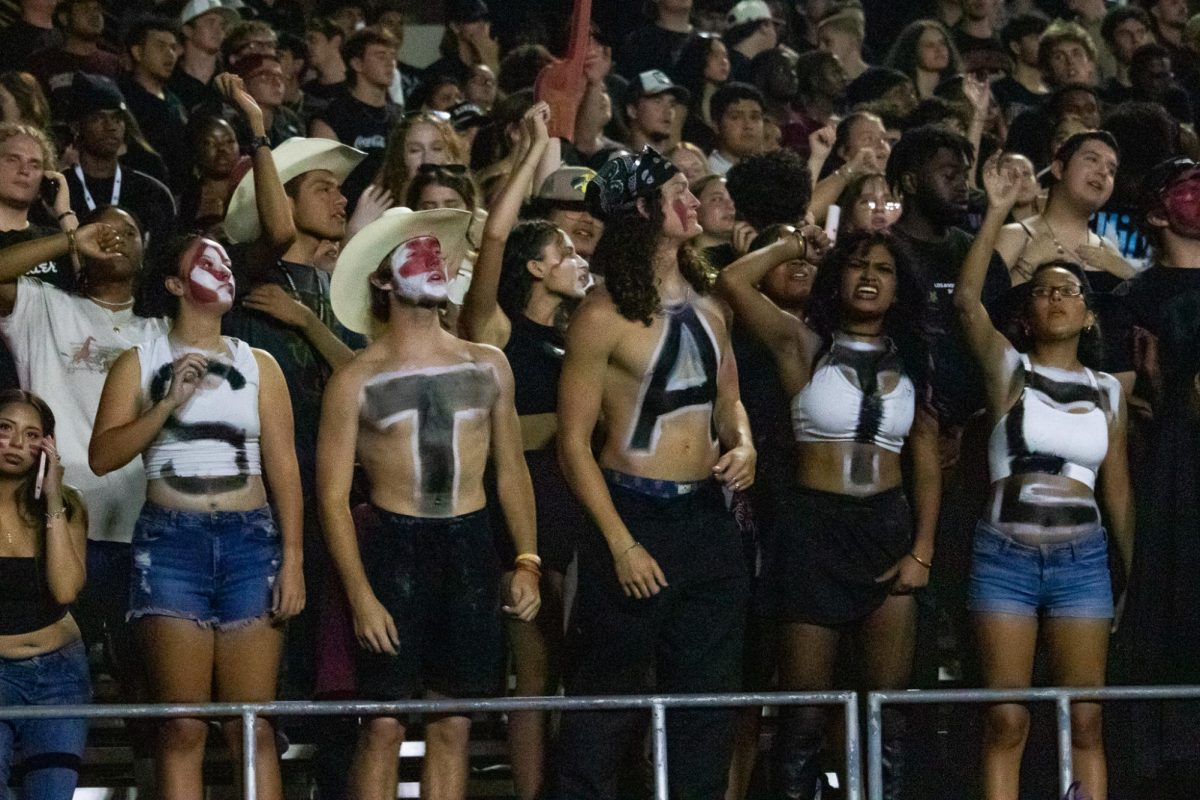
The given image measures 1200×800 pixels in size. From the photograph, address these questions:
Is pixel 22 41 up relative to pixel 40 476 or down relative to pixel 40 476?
up

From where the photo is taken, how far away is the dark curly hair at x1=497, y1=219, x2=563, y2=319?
7.18 m

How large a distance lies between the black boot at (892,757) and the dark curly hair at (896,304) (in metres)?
1.07

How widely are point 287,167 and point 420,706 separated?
2.34 m

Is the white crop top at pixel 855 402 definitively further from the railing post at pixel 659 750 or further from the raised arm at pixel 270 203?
the raised arm at pixel 270 203

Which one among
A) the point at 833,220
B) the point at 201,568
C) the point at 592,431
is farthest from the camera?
the point at 833,220

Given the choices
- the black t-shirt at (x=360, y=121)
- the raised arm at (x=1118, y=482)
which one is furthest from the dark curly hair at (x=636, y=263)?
the black t-shirt at (x=360, y=121)

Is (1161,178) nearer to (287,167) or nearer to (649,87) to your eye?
(287,167)

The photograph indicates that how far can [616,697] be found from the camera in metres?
5.78

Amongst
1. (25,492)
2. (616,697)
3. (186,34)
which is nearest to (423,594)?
(616,697)

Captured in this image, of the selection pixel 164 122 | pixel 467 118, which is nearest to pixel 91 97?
pixel 164 122

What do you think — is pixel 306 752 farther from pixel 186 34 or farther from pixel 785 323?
pixel 186 34

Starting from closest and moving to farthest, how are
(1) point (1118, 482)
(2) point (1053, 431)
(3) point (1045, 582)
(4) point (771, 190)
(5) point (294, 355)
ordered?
1. (3) point (1045, 582)
2. (2) point (1053, 431)
3. (1) point (1118, 482)
4. (5) point (294, 355)
5. (4) point (771, 190)

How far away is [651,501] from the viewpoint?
6289mm

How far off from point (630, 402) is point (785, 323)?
0.82 meters
